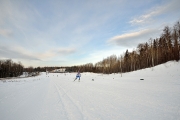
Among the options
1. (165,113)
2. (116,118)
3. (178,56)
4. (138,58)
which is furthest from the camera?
(138,58)

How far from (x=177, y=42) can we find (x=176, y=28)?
4670mm

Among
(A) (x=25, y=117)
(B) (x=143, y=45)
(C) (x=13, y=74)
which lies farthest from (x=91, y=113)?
(C) (x=13, y=74)

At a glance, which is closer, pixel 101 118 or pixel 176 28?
pixel 101 118

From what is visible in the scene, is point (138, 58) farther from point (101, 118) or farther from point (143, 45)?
point (101, 118)

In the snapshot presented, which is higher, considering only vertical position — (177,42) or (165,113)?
(177,42)

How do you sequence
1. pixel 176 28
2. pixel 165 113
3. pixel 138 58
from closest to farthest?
pixel 165 113 < pixel 176 28 < pixel 138 58

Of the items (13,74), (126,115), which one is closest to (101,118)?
(126,115)

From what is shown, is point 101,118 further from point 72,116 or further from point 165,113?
point 165,113

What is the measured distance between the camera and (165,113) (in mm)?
5336

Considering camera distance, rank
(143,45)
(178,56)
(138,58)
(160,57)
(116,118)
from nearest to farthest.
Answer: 1. (116,118)
2. (178,56)
3. (160,57)
4. (138,58)
5. (143,45)

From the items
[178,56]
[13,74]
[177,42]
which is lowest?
[13,74]

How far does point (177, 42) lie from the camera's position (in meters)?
45.2

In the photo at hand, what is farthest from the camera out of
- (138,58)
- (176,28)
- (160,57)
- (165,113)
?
(138,58)

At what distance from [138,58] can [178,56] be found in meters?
36.3
